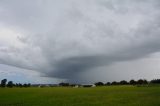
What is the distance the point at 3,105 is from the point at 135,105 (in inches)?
719

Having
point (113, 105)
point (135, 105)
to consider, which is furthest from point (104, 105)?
point (135, 105)

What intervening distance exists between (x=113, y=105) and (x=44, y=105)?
31.1ft

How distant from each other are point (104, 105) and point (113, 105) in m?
1.23

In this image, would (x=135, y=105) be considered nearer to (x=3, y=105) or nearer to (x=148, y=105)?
(x=148, y=105)

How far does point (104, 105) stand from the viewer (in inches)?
1506

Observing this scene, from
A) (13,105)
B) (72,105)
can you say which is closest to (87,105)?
(72,105)

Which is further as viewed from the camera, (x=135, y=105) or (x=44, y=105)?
(x=44, y=105)

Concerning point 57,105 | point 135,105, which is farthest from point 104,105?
point 57,105

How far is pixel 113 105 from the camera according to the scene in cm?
3844

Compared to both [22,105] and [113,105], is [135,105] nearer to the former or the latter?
[113,105]

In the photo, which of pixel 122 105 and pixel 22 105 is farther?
pixel 22 105

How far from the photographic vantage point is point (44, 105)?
39938 millimetres

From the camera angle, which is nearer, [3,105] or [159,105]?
[159,105]

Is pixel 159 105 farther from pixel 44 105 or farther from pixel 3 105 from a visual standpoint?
pixel 3 105
